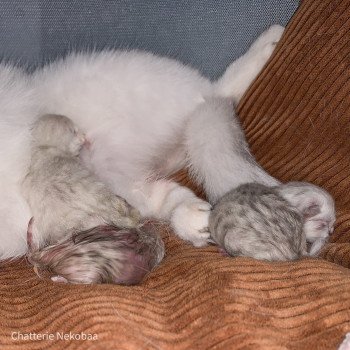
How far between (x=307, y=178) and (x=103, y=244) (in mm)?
630

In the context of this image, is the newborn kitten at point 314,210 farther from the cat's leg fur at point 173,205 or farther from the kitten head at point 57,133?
the kitten head at point 57,133


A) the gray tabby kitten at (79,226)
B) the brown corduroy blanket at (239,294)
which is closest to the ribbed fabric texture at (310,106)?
the brown corduroy blanket at (239,294)

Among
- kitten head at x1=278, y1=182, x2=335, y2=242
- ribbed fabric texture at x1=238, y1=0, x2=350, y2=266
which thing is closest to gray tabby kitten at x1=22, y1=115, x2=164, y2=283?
kitten head at x1=278, y1=182, x2=335, y2=242

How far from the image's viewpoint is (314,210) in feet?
5.34

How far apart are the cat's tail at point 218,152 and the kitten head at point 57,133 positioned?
0.33 metres

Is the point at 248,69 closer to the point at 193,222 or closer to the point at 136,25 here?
the point at 136,25

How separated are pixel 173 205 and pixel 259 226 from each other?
38cm

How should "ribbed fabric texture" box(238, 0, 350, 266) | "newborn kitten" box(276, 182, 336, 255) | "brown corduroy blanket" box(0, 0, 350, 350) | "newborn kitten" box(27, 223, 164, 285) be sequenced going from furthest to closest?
"ribbed fabric texture" box(238, 0, 350, 266) → "newborn kitten" box(276, 182, 336, 255) → "newborn kitten" box(27, 223, 164, 285) → "brown corduroy blanket" box(0, 0, 350, 350)

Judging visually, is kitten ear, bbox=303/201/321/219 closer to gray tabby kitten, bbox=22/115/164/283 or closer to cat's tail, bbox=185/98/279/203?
cat's tail, bbox=185/98/279/203

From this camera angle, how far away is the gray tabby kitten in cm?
147

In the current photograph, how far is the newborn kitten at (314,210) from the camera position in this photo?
162 centimetres

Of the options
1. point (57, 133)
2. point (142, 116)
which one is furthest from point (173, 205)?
point (57, 133)

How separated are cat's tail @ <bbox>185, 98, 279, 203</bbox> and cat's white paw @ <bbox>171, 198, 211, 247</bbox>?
0.18 ft

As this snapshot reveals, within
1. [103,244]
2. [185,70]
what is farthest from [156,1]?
[103,244]
